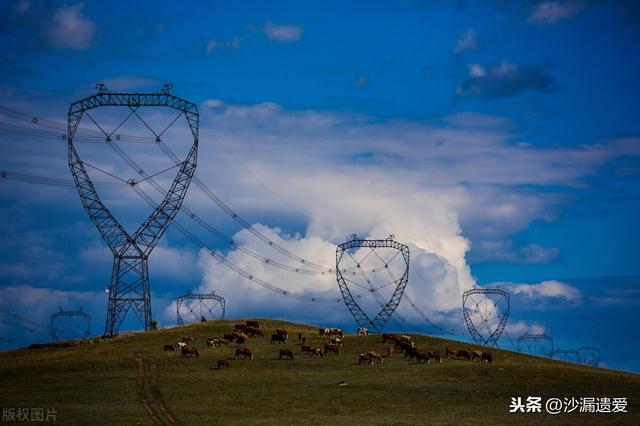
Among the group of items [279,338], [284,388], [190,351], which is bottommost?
[284,388]

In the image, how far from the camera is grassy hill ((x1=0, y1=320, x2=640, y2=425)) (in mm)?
59938

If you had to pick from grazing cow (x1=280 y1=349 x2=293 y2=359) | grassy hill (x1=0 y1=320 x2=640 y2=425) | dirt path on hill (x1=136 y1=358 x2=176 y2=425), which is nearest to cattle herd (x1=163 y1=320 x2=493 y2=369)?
grazing cow (x1=280 y1=349 x2=293 y2=359)

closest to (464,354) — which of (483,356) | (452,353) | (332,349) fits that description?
(452,353)

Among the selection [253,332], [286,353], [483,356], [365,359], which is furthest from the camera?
[253,332]

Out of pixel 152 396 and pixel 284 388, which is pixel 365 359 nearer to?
pixel 284 388

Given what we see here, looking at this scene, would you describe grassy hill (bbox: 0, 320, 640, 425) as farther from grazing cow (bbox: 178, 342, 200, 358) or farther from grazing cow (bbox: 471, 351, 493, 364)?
grazing cow (bbox: 471, 351, 493, 364)

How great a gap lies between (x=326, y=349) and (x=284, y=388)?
57.3 feet

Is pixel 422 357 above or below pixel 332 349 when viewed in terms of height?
below

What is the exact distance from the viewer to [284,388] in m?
69.6

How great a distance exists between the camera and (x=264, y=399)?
65.2 metres

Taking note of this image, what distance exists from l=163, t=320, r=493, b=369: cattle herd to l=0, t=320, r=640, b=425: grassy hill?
1.10 meters

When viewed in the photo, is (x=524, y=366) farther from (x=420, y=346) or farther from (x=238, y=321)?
(x=238, y=321)

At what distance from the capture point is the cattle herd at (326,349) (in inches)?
3260

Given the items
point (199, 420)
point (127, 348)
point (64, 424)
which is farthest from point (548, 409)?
point (127, 348)
